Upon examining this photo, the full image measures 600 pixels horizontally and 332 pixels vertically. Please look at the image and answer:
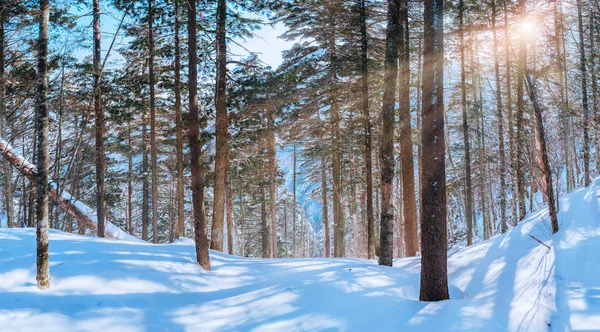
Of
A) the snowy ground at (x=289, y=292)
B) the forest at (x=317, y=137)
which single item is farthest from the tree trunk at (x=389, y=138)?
the snowy ground at (x=289, y=292)

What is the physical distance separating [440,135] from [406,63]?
525 centimetres

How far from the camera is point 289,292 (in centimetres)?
531

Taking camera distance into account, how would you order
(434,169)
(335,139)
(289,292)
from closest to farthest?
(434,169) < (289,292) < (335,139)

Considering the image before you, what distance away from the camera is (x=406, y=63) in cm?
961

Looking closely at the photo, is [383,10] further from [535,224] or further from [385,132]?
[535,224]

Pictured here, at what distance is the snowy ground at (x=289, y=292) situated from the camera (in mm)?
4004

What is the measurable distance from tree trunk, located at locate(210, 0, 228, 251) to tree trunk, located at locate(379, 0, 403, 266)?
414 centimetres

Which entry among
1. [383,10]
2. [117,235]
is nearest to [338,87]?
[383,10]

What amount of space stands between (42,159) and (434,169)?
610cm

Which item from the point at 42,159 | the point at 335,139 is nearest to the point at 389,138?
the point at 335,139

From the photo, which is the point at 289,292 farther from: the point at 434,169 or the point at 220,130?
the point at 220,130

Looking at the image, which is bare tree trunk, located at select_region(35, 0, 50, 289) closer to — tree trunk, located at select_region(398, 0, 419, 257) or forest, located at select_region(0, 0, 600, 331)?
forest, located at select_region(0, 0, 600, 331)

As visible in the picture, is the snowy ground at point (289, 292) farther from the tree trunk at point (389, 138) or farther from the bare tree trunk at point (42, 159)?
the tree trunk at point (389, 138)

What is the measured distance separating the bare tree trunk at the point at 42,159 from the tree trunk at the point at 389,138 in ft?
21.6
